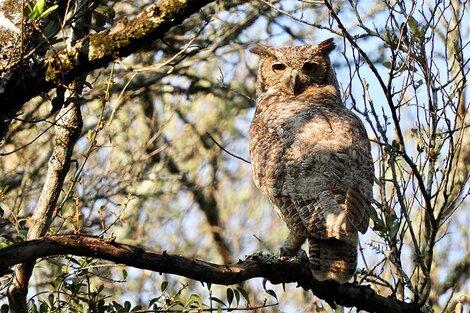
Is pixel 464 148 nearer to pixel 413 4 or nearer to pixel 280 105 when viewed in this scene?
pixel 280 105

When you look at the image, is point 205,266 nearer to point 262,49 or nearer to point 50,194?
point 50,194

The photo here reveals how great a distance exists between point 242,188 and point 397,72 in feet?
21.8

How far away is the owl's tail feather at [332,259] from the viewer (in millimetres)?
4191

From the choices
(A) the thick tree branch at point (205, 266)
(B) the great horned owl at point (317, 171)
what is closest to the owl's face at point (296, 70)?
(B) the great horned owl at point (317, 171)

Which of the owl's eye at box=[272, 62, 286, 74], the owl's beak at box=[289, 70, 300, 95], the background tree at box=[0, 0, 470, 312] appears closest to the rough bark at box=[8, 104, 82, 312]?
the background tree at box=[0, 0, 470, 312]

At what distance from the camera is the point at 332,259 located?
423 centimetres

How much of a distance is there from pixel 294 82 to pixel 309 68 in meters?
0.30

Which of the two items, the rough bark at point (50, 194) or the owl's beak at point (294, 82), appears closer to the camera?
the rough bark at point (50, 194)

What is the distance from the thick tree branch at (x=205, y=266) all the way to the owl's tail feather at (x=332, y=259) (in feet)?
0.23

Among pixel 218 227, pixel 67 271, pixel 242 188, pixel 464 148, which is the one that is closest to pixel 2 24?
pixel 67 271

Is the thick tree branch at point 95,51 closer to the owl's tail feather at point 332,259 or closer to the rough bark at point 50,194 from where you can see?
the rough bark at point 50,194

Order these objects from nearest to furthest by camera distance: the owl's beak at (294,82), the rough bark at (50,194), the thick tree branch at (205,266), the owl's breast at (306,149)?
the thick tree branch at (205,266) → the rough bark at (50,194) → the owl's breast at (306,149) → the owl's beak at (294,82)

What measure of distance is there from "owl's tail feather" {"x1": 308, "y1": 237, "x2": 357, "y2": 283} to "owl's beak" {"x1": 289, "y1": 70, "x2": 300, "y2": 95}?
1.99 meters

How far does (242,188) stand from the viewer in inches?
421
